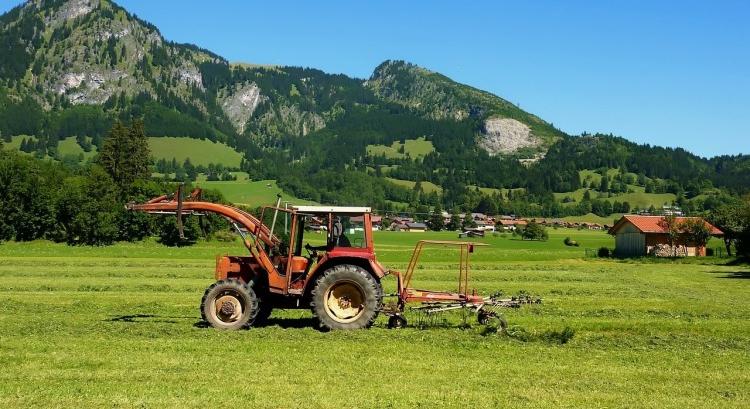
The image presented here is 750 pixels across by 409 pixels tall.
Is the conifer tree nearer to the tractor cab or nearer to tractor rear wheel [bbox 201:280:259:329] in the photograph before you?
the tractor cab

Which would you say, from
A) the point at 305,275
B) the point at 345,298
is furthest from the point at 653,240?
the point at 305,275

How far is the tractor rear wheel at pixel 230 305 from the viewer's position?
51.9 ft

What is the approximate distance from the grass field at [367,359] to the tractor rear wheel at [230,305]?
0.46 metres

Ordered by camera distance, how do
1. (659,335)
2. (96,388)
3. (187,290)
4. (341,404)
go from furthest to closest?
(187,290)
(659,335)
(96,388)
(341,404)

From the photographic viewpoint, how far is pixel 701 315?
66.6ft

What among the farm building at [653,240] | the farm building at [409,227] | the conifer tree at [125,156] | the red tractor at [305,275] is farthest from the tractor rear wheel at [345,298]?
the farm building at [409,227]

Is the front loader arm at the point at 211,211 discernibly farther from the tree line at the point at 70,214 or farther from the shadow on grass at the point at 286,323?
the tree line at the point at 70,214

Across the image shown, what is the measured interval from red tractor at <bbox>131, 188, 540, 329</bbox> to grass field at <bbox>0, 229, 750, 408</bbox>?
579 mm

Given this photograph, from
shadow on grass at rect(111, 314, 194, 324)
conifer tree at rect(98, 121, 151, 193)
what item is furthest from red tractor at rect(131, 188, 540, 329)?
conifer tree at rect(98, 121, 151, 193)

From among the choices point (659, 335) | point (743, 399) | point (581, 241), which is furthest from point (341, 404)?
point (581, 241)

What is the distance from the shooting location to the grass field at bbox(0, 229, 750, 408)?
9828mm

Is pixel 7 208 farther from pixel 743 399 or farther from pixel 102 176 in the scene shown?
pixel 743 399

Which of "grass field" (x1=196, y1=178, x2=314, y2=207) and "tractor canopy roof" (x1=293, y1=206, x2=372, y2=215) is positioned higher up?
"grass field" (x1=196, y1=178, x2=314, y2=207)

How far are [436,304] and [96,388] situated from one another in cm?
845
